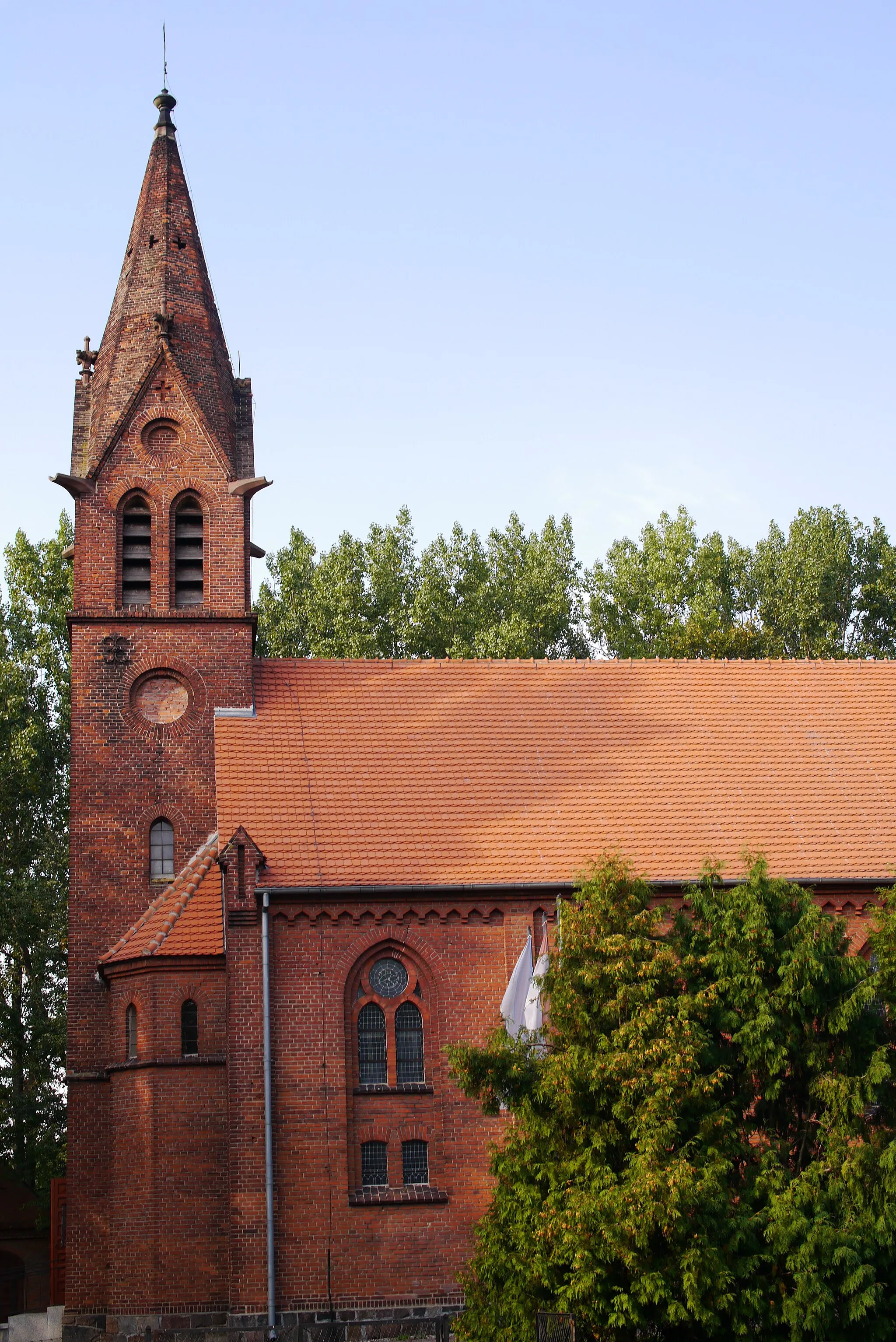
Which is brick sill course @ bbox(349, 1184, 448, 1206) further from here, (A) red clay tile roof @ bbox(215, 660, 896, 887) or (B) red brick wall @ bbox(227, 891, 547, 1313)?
(A) red clay tile roof @ bbox(215, 660, 896, 887)

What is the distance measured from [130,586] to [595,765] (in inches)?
342

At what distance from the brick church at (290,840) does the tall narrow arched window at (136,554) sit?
0.19ft

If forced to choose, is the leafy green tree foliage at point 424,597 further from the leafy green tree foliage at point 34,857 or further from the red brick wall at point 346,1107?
the red brick wall at point 346,1107

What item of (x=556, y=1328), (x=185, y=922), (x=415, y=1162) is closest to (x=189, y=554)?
(x=185, y=922)

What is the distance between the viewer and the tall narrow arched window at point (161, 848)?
25.0 metres

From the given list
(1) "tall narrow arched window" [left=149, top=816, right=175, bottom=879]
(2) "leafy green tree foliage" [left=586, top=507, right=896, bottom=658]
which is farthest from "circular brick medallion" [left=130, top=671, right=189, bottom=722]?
(2) "leafy green tree foliage" [left=586, top=507, right=896, bottom=658]

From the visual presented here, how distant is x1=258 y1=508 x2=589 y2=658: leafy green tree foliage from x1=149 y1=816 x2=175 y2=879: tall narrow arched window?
17.6 metres

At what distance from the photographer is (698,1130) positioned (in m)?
16.0

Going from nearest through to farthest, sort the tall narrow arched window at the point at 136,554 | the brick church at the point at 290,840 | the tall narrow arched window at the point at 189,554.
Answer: the brick church at the point at 290,840 < the tall narrow arched window at the point at 136,554 < the tall narrow arched window at the point at 189,554

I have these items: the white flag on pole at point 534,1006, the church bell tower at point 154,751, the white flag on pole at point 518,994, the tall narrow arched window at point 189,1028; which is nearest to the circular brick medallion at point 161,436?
the church bell tower at point 154,751

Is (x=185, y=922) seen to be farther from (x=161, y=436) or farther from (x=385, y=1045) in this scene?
(x=161, y=436)

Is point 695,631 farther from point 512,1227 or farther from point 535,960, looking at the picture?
point 512,1227

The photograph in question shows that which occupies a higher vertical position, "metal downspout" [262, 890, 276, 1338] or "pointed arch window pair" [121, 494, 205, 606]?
"pointed arch window pair" [121, 494, 205, 606]

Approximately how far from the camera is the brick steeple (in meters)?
27.0
